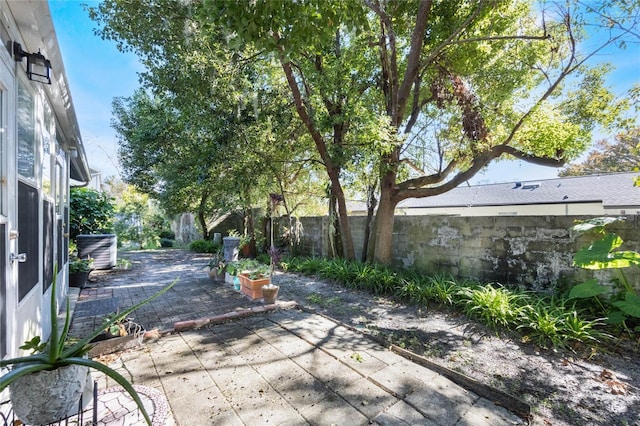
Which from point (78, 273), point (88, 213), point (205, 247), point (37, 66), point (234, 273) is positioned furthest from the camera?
point (205, 247)

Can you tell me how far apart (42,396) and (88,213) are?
7.38 m

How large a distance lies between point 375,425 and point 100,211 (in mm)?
8036

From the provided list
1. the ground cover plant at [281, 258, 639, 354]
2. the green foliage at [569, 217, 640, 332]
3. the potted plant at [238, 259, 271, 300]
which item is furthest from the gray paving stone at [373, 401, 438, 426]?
the potted plant at [238, 259, 271, 300]

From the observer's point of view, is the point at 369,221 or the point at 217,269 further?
the point at 369,221

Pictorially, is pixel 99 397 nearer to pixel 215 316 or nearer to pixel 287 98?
pixel 215 316

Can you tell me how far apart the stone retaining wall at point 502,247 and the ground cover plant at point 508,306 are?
234mm

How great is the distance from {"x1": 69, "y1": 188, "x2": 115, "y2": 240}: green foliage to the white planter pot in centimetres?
714

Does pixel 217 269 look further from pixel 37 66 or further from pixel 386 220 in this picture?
pixel 37 66

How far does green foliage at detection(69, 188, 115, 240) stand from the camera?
691 cm

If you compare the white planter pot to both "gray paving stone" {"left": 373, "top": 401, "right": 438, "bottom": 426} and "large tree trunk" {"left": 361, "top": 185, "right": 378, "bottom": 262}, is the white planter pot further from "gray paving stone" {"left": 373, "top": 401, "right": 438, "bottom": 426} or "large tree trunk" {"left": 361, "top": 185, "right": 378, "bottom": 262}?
"large tree trunk" {"left": 361, "top": 185, "right": 378, "bottom": 262}

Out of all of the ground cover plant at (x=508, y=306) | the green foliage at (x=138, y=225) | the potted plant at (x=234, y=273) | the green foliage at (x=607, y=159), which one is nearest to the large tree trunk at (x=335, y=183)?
the ground cover plant at (x=508, y=306)

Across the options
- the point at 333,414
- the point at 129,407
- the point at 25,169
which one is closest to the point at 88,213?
the point at 25,169

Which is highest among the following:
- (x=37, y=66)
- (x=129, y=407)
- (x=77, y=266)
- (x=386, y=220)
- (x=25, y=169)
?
(x=37, y=66)

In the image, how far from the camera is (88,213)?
714 cm
